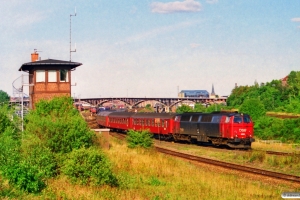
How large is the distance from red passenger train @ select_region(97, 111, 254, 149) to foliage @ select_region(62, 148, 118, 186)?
20063mm

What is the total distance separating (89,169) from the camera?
18828 millimetres

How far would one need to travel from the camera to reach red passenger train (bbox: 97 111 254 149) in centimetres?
3803

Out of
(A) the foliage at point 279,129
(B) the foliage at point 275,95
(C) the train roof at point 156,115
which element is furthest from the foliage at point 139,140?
(B) the foliage at point 275,95

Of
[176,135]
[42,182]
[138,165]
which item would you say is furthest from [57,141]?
[176,135]

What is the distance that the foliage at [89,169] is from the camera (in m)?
18.5

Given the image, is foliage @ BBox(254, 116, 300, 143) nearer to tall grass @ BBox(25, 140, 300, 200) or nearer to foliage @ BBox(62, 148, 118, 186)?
tall grass @ BBox(25, 140, 300, 200)

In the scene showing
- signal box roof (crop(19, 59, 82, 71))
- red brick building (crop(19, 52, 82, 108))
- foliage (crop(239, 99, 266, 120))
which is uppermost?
signal box roof (crop(19, 59, 82, 71))

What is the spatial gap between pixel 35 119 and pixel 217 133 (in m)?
18.6

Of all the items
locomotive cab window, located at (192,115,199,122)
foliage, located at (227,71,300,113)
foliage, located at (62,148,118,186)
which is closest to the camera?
foliage, located at (62,148,118,186)

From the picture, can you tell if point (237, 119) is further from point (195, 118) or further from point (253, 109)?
point (253, 109)

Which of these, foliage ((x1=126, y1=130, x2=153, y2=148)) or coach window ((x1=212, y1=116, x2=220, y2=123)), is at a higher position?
coach window ((x1=212, y1=116, x2=220, y2=123))

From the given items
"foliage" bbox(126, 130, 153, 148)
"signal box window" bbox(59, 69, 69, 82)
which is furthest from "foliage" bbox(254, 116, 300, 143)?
"signal box window" bbox(59, 69, 69, 82)

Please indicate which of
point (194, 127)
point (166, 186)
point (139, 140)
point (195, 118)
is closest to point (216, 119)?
point (194, 127)

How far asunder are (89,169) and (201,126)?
24.5m
